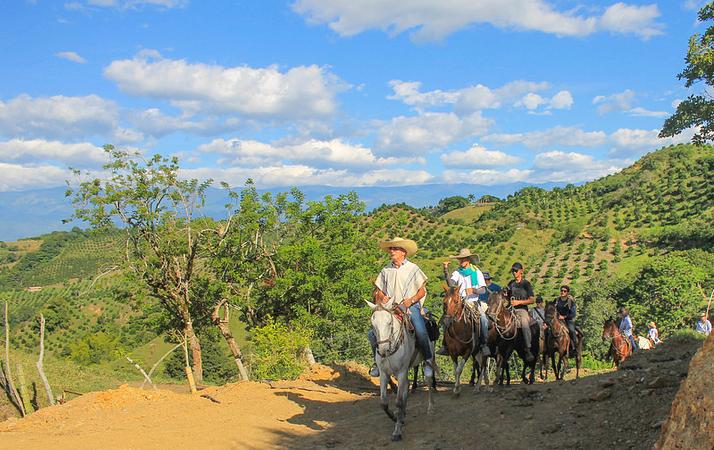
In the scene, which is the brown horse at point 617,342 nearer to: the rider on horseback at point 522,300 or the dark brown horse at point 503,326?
the rider on horseback at point 522,300

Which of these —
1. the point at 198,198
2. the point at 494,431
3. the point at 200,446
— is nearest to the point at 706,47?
the point at 494,431

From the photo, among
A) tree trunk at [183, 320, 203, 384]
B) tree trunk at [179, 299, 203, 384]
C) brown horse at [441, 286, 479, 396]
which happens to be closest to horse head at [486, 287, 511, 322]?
brown horse at [441, 286, 479, 396]

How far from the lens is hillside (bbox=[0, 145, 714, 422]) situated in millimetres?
62453

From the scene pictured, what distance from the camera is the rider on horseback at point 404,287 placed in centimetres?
859

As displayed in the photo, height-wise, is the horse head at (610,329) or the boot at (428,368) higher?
the boot at (428,368)

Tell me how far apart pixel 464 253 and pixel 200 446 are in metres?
6.25

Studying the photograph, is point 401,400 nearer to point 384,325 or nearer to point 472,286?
point 384,325

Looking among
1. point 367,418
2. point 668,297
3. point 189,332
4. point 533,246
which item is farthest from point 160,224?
point 533,246

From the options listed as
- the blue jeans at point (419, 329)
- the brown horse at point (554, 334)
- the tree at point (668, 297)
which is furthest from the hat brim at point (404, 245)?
the tree at point (668, 297)

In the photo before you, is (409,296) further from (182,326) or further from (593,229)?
(593,229)

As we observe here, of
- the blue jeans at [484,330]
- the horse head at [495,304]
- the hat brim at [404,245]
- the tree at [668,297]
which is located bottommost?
the tree at [668,297]

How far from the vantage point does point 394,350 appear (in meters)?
8.23

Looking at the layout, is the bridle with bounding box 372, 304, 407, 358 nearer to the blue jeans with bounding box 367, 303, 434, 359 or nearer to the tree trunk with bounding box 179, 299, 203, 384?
the blue jeans with bounding box 367, 303, 434, 359

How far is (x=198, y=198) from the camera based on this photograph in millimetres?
21797
